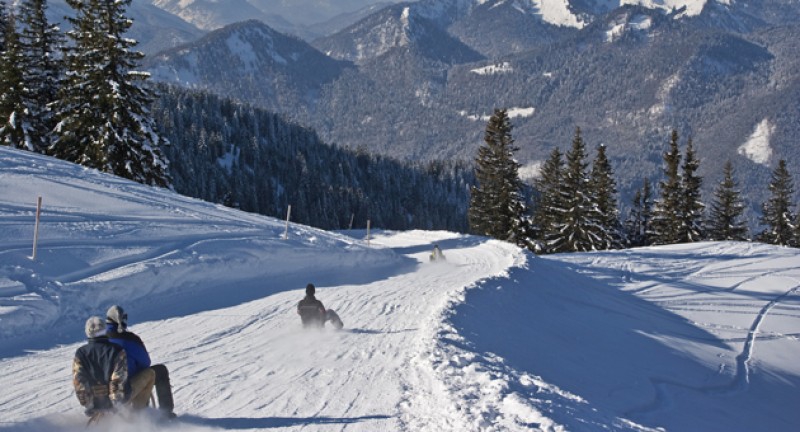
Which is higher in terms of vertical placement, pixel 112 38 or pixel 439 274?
pixel 112 38

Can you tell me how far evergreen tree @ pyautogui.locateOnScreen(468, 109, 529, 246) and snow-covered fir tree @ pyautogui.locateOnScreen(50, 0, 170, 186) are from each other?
24547mm

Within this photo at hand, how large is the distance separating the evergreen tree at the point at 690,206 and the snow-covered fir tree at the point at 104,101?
136ft

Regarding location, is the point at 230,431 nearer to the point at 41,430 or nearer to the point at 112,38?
the point at 41,430

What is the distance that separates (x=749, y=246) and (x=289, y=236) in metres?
28.9

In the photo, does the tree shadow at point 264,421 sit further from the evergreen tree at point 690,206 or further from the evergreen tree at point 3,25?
the evergreen tree at point 690,206

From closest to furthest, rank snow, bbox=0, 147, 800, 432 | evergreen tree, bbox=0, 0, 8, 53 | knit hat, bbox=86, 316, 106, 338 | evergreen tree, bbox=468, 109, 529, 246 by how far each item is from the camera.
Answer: knit hat, bbox=86, 316, 106, 338 → snow, bbox=0, 147, 800, 432 → evergreen tree, bbox=0, 0, 8, 53 → evergreen tree, bbox=468, 109, 529, 246

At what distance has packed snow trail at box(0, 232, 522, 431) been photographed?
7.64m

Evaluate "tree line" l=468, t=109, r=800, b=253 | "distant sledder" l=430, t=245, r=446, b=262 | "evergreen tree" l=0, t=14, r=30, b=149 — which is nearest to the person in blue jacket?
"distant sledder" l=430, t=245, r=446, b=262

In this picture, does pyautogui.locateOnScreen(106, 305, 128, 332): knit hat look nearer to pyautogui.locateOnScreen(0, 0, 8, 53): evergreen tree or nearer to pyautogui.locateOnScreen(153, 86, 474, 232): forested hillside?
pyautogui.locateOnScreen(0, 0, 8, 53): evergreen tree

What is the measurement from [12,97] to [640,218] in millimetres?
58612

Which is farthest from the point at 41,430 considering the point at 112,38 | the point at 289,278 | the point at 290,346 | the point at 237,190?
the point at 237,190

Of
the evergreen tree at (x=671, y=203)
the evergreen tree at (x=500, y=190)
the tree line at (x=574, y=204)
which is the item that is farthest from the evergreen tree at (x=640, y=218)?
the evergreen tree at (x=500, y=190)

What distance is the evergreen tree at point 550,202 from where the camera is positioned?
47719mm

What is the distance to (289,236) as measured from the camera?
75.3ft
